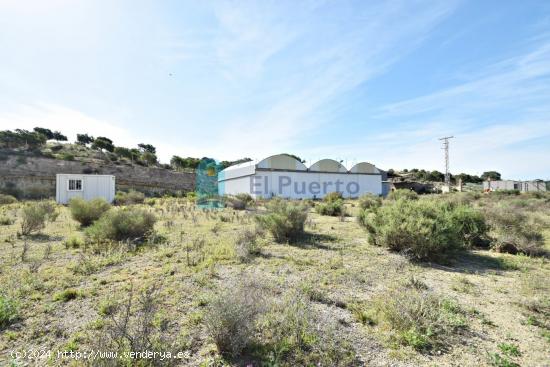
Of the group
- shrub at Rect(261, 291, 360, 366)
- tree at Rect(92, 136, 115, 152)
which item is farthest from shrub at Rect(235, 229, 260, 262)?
tree at Rect(92, 136, 115, 152)

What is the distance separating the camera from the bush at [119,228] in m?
7.99

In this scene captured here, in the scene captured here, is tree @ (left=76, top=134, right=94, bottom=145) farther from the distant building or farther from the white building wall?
the distant building

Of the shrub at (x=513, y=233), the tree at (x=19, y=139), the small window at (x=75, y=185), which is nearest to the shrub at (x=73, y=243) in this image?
the shrub at (x=513, y=233)

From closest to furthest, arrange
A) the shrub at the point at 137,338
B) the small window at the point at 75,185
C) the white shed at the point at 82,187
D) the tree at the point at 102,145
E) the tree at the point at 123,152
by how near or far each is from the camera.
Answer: the shrub at the point at 137,338 → the white shed at the point at 82,187 → the small window at the point at 75,185 → the tree at the point at 123,152 → the tree at the point at 102,145

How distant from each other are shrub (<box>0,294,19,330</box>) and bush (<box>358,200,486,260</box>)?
22.1ft

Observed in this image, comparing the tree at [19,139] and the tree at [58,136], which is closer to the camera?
the tree at [19,139]

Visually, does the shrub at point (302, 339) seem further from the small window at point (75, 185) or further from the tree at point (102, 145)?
the tree at point (102, 145)

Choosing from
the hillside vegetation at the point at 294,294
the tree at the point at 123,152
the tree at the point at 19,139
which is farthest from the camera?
the tree at the point at 123,152

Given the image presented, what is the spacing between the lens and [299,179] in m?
28.0

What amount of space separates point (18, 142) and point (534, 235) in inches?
2339

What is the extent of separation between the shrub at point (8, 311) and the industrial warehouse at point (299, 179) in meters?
21.7

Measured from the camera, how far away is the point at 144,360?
2588mm

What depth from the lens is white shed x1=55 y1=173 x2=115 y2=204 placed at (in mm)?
22000

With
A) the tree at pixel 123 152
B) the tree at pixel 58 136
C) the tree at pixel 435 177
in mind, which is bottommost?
the tree at pixel 435 177
